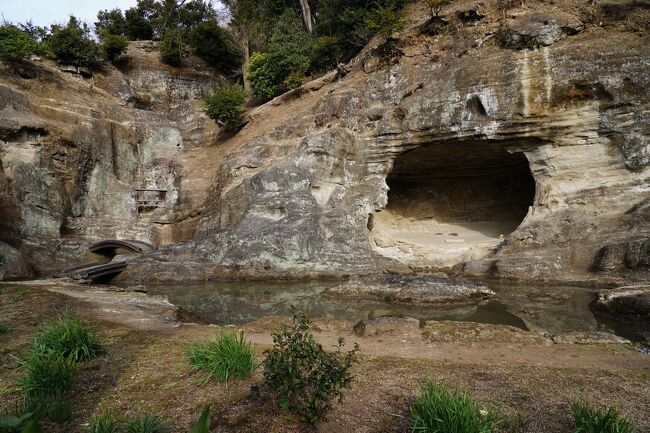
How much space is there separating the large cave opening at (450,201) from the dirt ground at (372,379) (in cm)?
1256

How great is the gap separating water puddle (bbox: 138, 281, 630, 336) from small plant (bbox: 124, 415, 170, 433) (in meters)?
7.03

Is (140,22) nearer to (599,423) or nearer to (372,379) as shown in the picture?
(372,379)

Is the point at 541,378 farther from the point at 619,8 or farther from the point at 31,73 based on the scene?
the point at 31,73

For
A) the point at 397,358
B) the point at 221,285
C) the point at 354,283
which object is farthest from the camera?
the point at 221,285

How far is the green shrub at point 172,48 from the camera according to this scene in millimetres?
36531

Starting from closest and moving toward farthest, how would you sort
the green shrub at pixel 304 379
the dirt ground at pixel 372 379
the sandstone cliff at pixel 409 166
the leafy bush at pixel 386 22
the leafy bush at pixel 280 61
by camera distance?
1. the green shrub at pixel 304 379
2. the dirt ground at pixel 372 379
3. the sandstone cliff at pixel 409 166
4. the leafy bush at pixel 386 22
5. the leafy bush at pixel 280 61

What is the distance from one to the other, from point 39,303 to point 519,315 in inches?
479

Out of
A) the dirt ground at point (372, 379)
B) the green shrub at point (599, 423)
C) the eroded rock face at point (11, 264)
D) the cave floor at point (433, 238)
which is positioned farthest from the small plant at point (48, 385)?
the cave floor at point (433, 238)

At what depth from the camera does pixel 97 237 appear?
76.2 feet

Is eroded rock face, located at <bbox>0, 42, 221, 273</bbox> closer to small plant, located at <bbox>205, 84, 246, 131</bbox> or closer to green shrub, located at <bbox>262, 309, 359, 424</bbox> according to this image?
small plant, located at <bbox>205, 84, 246, 131</bbox>

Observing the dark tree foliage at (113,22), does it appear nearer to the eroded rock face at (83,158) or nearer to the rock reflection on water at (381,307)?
the eroded rock face at (83,158)

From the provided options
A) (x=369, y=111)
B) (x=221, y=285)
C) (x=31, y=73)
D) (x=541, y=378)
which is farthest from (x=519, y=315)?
(x=31, y=73)

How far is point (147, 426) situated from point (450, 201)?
24.9 m

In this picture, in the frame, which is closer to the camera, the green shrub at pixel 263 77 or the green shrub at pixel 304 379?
the green shrub at pixel 304 379
